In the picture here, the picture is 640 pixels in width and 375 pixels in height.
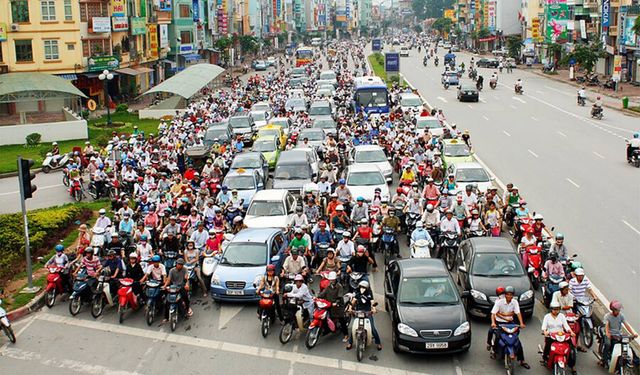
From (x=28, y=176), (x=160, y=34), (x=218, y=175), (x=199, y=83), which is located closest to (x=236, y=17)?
(x=160, y=34)

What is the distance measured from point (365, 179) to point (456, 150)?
5371 mm

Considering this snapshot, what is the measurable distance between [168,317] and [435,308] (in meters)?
5.45

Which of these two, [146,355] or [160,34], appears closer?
[146,355]

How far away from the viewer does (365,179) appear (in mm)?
23750

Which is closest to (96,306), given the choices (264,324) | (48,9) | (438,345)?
(264,324)

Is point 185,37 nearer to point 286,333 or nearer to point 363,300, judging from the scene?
point 286,333

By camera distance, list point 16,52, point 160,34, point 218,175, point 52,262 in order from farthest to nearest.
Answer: point 160,34, point 16,52, point 218,175, point 52,262

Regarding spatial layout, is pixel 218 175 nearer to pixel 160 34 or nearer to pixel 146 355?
pixel 146 355

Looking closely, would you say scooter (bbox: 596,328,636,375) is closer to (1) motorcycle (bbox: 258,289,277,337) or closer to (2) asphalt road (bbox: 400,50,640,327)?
(2) asphalt road (bbox: 400,50,640,327)

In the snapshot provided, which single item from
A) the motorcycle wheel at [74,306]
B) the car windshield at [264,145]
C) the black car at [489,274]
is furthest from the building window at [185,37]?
the black car at [489,274]

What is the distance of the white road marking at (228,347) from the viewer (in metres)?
12.8

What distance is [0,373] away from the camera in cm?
1327

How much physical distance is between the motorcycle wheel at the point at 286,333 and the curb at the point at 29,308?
224 inches

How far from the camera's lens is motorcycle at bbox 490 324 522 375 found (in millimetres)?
12211
